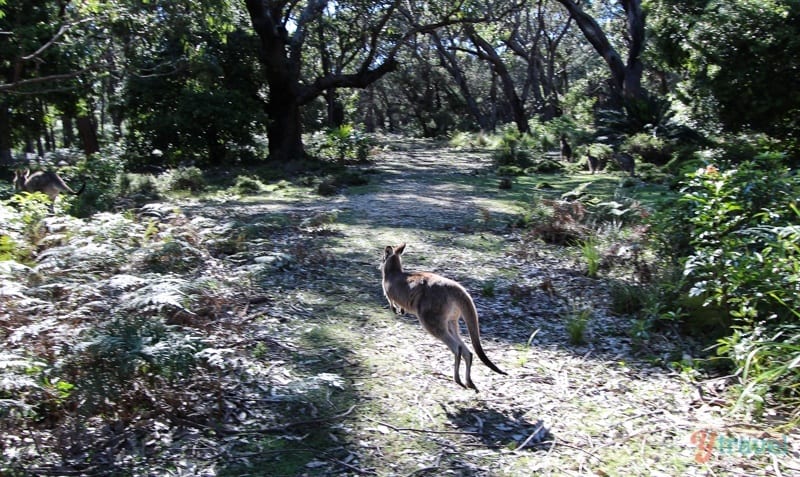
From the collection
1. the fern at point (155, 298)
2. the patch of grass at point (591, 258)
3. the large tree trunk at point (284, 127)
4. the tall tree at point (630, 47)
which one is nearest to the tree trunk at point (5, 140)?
the large tree trunk at point (284, 127)

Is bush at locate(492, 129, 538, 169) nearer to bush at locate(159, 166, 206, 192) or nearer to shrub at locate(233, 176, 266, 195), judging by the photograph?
shrub at locate(233, 176, 266, 195)

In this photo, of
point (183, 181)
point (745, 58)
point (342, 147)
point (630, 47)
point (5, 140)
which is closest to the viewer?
point (745, 58)

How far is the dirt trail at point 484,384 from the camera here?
427cm

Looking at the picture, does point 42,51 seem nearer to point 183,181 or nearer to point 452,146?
point 183,181

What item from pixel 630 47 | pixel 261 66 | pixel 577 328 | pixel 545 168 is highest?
pixel 630 47

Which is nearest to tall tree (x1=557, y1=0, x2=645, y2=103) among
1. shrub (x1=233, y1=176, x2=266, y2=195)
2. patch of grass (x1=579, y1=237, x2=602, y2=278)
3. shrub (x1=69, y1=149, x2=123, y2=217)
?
shrub (x1=233, y1=176, x2=266, y2=195)

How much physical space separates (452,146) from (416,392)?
88.0 ft

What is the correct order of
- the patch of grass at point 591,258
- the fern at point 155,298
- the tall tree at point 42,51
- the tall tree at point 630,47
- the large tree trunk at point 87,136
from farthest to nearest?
the large tree trunk at point 87,136 < the tall tree at point 630,47 < the tall tree at point 42,51 < the patch of grass at point 591,258 < the fern at point 155,298

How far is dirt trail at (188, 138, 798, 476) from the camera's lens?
14.0 ft

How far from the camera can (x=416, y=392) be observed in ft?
17.2

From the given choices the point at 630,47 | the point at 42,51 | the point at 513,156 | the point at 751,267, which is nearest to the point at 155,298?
the point at 751,267

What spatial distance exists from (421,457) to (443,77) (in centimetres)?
4235

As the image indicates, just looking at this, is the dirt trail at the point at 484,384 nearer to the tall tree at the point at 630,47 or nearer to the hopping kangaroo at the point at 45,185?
the hopping kangaroo at the point at 45,185

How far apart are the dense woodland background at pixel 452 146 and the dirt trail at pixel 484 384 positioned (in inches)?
18.9
